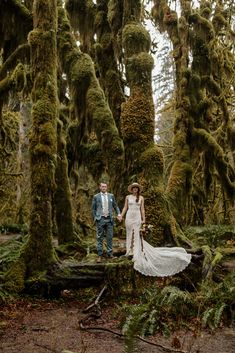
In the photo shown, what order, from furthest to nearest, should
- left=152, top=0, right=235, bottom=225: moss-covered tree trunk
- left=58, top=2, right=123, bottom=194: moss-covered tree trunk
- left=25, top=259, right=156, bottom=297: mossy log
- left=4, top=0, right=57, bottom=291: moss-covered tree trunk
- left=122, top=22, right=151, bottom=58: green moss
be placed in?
1. left=152, top=0, right=235, bottom=225: moss-covered tree trunk
2. left=58, top=2, right=123, bottom=194: moss-covered tree trunk
3. left=122, top=22, right=151, bottom=58: green moss
4. left=4, top=0, right=57, bottom=291: moss-covered tree trunk
5. left=25, top=259, right=156, bottom=297: mossy log

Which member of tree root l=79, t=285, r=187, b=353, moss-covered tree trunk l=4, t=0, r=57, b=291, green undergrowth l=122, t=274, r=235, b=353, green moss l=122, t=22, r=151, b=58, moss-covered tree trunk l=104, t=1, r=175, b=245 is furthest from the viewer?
green moss l=122, t=22, r=151, b=58

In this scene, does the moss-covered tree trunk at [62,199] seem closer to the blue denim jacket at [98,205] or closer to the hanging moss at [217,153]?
the blue denim jacket at [98,205]

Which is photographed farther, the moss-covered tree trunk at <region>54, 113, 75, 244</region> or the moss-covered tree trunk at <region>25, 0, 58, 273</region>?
the moss-covered tree trunk at <region>54, 113, 75, 244</region>

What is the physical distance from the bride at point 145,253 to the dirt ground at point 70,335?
3.52ft

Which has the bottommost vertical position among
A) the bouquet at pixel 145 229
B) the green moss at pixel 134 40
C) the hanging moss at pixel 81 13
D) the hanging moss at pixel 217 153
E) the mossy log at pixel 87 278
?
the mossy log at pixel 87 278

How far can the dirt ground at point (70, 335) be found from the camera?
6551 mm

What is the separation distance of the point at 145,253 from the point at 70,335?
287 cm

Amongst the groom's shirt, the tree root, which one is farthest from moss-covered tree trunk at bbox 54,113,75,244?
the tree root

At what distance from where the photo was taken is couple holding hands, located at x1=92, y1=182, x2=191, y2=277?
9.42 metres

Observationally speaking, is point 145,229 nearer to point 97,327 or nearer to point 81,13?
point 97,327

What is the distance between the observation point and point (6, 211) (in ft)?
79.7

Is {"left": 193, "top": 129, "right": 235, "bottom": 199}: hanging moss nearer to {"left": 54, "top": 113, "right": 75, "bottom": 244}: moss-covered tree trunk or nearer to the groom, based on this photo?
{"left": 54, "top": 113, "right": 75, "bottom": 244}: moss-covered tree trunk

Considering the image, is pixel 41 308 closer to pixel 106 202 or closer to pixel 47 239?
pixel 47 239

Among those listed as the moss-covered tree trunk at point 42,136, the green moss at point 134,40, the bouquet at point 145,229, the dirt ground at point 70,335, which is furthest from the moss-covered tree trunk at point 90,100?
the dirt ground at point 70,335
